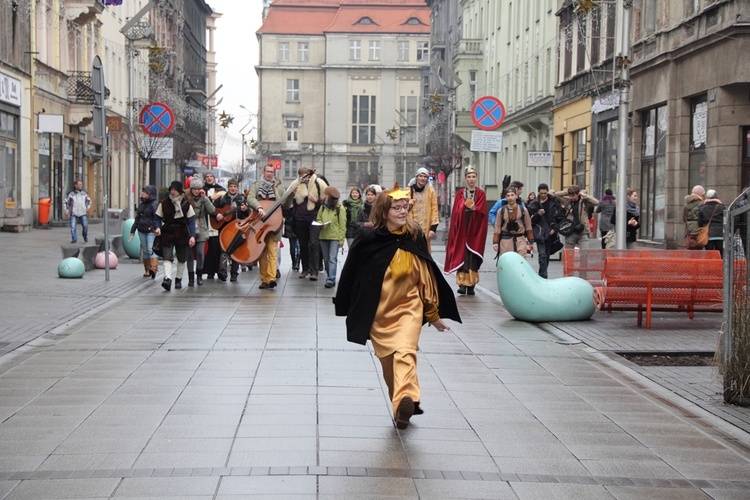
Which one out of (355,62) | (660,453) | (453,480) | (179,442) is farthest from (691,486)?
(355,62)

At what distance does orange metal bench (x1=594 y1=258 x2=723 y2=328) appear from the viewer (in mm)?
12992

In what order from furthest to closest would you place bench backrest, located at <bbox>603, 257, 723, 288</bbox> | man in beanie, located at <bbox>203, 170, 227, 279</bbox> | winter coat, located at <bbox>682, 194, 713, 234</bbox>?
man in beanie, located at <bbox>203, 170, 227, 279</bbox> < winter coat, located at <bbox>682, 194, 713, 234</bbox> < bench backrest, located at <bbox>603, 257, 723, 288</bbox>

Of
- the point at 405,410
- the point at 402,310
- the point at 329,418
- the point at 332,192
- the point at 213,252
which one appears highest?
the point at 332,192

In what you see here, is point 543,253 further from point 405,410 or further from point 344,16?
point 344,16

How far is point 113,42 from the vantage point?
54062 millimetres

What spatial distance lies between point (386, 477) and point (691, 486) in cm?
163

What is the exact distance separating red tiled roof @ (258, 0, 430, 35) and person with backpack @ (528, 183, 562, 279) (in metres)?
96.7

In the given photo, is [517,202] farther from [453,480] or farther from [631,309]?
[453,480]

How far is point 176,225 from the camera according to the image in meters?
17.4

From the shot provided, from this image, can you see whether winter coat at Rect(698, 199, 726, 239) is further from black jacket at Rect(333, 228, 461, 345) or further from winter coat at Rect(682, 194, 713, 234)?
black jacket at Rect(333, 228, 461, 345)

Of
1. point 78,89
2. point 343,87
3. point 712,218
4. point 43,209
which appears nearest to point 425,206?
point 712,218

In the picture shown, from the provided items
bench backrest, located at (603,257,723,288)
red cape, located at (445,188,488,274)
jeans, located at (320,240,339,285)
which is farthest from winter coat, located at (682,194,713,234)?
jeans, located at (320,240,339,285)

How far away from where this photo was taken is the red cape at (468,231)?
16812 mm

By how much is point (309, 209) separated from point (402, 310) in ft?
37.3
